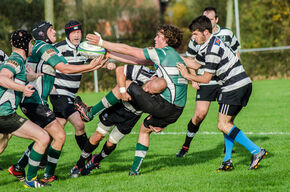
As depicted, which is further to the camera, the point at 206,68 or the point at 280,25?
the point at 280,25

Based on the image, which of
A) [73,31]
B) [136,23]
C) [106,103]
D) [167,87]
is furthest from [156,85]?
[136,23]

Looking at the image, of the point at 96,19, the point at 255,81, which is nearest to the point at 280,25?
the point at 255,81

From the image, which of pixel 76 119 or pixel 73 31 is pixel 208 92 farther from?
pixel 73 31

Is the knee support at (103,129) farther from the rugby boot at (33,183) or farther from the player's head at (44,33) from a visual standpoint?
the player's head at (44,33)

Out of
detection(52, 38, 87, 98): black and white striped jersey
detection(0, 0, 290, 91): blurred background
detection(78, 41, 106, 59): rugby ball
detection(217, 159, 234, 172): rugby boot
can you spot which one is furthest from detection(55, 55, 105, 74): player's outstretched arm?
detection(0, 0, 290, 91): blurred background

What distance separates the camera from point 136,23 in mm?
30125

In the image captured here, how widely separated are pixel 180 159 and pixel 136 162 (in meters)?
1.63

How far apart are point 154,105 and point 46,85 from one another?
5.44ft

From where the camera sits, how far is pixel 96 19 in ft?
100

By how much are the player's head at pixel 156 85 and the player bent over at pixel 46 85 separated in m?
0.72

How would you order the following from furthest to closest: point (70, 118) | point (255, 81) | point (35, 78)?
point (255, 81) → point (70, 118) → point (35, 78)

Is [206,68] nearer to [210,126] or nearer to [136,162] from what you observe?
[136,162]

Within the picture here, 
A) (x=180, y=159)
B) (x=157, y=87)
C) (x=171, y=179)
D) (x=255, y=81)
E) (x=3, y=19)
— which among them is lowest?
(x=255, y=81)

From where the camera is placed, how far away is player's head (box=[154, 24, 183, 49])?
7.04 metres
